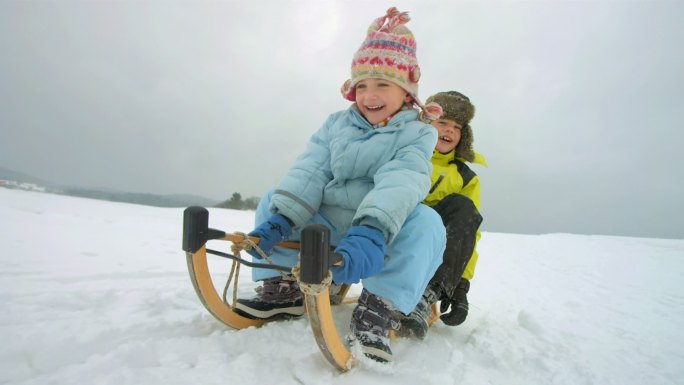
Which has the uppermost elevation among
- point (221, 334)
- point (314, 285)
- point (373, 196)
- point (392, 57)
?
point (392, 57)

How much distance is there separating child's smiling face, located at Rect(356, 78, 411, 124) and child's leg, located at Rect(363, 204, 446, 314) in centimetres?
58

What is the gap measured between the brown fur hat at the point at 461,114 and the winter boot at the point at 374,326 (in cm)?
134

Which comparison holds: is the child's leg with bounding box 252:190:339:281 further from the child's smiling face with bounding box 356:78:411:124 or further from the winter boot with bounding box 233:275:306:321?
the child's smiling face with bounding box 356:78:411:124

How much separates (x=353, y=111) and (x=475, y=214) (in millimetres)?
817

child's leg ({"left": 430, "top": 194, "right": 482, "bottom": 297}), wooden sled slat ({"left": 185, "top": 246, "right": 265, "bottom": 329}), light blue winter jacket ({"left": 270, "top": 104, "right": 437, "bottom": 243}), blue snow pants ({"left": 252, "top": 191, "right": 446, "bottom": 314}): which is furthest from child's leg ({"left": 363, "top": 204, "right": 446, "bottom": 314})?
wooden sled slat ({"left": 185, "top": 246, "right": 265, "bottom": 329})

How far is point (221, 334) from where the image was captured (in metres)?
1.31

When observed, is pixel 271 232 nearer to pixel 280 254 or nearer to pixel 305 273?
pixel 280 254

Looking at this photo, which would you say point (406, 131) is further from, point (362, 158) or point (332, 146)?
point (332, 146)

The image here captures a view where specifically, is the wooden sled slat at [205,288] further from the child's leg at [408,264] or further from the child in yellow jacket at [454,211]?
the child in yellow jacket at [454,211]

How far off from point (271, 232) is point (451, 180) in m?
1.19

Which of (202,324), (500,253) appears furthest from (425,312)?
(500,253)

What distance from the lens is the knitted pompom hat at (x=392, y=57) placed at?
1685mm

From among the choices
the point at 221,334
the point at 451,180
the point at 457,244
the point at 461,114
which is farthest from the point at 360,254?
the point at 461,114

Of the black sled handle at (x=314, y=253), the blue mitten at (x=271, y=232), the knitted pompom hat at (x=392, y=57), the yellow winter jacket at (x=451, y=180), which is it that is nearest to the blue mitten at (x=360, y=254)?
the black sled handle at (x=314, y=253)
